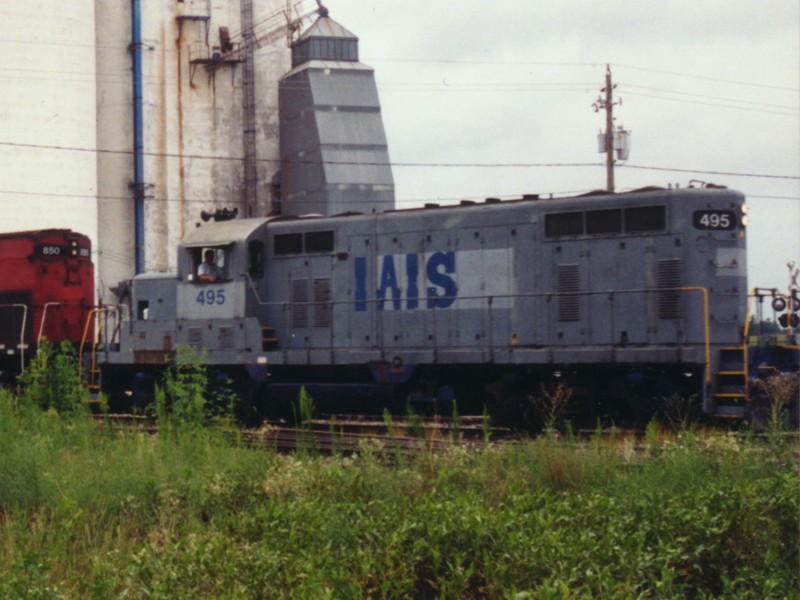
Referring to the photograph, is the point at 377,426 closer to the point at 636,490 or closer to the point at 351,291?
the point at 351,291

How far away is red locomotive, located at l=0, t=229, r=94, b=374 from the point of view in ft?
69.9

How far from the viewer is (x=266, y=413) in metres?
16.4

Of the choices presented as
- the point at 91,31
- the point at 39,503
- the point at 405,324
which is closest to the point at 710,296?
the point at 405,324

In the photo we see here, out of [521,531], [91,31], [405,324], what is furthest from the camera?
[91,31]

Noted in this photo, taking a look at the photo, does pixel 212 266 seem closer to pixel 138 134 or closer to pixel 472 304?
pixel 472 304

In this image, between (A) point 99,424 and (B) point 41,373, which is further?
(B) point 41,373

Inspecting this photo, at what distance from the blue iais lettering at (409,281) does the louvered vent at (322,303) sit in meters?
0.50

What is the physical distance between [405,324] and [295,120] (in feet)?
93.0

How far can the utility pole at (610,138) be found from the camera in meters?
30.8

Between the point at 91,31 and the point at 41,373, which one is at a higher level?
the point at 91,31

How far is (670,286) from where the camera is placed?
13.7 meters

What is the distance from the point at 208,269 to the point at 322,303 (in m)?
1.95

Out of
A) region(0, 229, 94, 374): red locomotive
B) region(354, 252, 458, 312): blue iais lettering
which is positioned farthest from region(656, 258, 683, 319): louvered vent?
region(0, 229, 94, 374): red locomotive

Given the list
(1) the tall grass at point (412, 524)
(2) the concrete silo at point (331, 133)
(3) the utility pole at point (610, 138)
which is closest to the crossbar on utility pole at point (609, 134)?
(3) the utility pole at point (610, 138)
